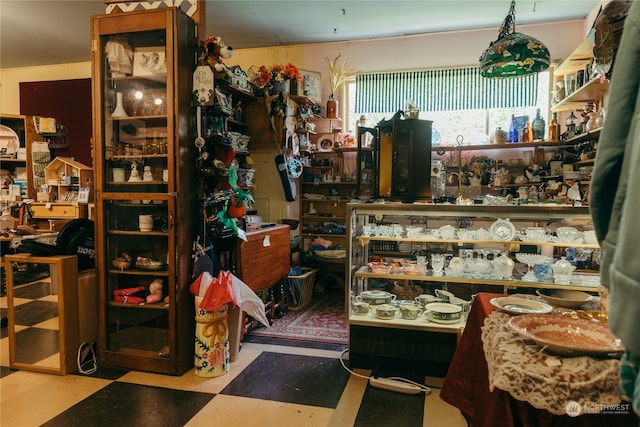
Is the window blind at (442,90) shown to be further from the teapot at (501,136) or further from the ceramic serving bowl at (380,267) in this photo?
the ceramic serving bowl at (380,267)

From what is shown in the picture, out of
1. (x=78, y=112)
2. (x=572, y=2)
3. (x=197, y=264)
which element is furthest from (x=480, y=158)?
(x=78, y=112)

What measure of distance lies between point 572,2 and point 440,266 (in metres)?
3.52

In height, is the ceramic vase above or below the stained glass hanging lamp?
below

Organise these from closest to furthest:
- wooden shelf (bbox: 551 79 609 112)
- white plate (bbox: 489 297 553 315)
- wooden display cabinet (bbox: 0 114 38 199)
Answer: white plate (bbox: 489 297 553 315) < wooden shelf (bbox: 551 79 609 112) < wooden display cabinet (bbox: 0 114 38 199)

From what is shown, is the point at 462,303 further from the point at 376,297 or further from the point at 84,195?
the point at 84,195

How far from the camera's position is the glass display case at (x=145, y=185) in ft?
9.37

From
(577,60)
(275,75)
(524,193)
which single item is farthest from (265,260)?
(577,60)

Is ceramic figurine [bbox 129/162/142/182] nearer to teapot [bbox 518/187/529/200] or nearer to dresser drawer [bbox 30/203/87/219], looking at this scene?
dresser drawer [bbox 30/203/87/219]

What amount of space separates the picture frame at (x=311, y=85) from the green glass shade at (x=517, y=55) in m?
2.80

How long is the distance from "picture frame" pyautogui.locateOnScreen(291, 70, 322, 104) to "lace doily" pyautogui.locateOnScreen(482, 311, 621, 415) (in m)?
4.41

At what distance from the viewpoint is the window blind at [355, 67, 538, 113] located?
504 centimetres

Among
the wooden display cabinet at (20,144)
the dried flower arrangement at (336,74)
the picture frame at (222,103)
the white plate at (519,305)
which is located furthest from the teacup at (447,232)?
the wooden display cabinet at (20,144)

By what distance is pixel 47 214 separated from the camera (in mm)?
5273

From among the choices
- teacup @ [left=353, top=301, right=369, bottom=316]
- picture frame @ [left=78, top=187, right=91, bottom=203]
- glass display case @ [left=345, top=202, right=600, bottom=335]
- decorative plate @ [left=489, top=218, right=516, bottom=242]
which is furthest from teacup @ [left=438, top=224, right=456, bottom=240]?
picture frame @ [left=78, top=187, right=91, bottom=203]
